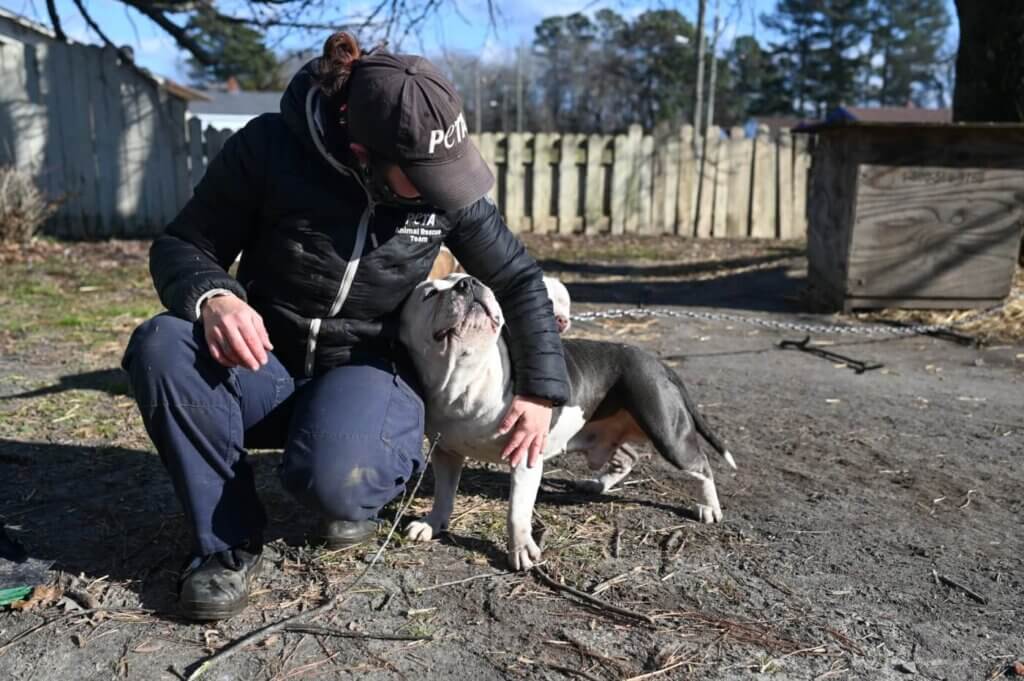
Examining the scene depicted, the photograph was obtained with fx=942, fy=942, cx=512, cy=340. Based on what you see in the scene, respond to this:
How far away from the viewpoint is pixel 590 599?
8.29 feet

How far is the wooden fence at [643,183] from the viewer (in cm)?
1288

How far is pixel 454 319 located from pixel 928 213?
513 centimetres

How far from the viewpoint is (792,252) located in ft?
36.6

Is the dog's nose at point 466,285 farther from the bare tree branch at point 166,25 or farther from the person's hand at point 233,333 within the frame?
the bare tree branch at point 166,25

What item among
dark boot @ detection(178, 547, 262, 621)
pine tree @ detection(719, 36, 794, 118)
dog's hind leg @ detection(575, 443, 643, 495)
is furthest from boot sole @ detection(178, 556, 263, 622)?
pine tree @ detection(719, 36, 794, 118)

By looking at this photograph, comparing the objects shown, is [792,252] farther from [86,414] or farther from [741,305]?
[86,414]

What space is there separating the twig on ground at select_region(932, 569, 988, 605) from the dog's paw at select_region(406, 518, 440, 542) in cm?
149

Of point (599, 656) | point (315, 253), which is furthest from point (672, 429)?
point (315, 253)

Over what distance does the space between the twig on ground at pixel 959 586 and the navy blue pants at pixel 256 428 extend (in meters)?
1.53

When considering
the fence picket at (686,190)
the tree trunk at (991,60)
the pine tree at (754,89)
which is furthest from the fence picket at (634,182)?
the pine tree at (754,89)

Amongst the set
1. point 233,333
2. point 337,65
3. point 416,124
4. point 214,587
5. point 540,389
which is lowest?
point 214,587

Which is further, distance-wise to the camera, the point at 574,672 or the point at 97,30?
the point at 97,30

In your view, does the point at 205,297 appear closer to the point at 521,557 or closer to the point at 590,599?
the point at 521,557

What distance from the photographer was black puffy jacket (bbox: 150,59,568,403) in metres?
2.60
